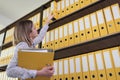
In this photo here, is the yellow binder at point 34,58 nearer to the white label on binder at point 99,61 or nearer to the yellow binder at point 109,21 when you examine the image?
the white label on binder at point 99,61

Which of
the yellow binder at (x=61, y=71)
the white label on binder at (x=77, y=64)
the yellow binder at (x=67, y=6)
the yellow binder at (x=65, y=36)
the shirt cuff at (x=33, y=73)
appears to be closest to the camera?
the shirt cuff at (x=33, y=73)

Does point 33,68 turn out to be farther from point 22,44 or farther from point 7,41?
point 7,41

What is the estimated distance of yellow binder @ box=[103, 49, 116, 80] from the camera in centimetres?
105

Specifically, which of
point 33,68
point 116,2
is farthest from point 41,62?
point 116,2

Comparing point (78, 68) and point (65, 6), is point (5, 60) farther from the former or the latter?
point (78, 68)

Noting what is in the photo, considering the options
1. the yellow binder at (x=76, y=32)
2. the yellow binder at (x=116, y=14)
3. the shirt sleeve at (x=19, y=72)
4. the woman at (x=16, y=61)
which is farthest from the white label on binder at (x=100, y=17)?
the shirt sleeve at (x=19, y=72)

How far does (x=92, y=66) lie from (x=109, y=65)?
0.14 metres

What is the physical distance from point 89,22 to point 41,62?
0.65 m

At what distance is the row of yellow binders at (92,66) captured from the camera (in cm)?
107

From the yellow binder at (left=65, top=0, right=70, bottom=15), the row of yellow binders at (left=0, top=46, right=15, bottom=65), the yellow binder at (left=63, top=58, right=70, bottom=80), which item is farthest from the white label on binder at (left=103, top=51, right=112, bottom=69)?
the row of yellow binders at (left=0, top=46, right=15, bottom=65)

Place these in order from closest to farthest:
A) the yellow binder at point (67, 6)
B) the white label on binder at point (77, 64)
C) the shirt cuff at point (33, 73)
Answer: the shirt cuff at point (33, 73) → the white label on binder at point (77, 64) → the yellow binder at point (67, 6)

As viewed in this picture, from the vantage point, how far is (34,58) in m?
0.91

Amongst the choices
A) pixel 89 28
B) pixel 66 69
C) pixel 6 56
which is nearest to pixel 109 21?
pixel 89 28

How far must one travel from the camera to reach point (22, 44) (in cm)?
105
